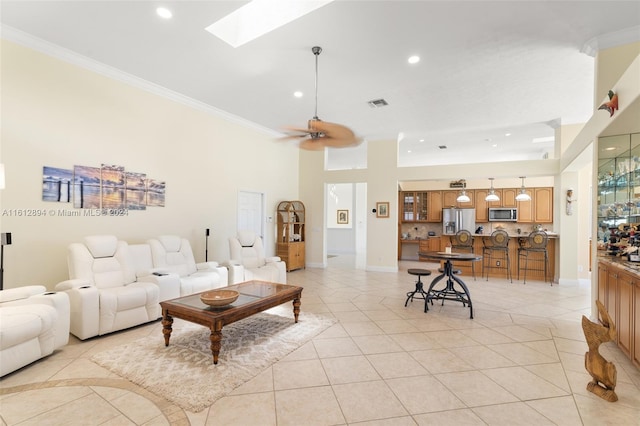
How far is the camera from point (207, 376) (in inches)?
101

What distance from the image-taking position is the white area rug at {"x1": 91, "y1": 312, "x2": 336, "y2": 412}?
7.80ft

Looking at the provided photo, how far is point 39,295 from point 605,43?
21.9 feet

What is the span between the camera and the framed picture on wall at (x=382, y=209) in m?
7.74

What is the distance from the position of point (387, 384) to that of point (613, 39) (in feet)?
14.6

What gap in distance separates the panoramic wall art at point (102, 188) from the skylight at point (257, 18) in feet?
8.29

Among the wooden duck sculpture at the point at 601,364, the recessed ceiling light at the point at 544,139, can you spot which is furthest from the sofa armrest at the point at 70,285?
the recessed ceiling light at the point at 544,139

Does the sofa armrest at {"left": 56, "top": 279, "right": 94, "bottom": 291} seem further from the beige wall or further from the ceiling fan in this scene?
the ceiling fan

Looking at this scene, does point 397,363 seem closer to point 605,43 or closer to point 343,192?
point 605,43

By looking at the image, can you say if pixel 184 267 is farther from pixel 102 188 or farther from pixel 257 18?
pixel 257 18

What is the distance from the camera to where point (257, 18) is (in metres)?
3.48

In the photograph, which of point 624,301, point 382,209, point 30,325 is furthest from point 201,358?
point 382,209

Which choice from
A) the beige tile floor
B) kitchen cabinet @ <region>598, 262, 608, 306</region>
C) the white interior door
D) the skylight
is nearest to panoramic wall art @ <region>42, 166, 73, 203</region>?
the beige tile floor

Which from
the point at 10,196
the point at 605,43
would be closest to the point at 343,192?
the point at 605,43

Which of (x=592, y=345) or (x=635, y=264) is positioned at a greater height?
(x=635, y=264)
